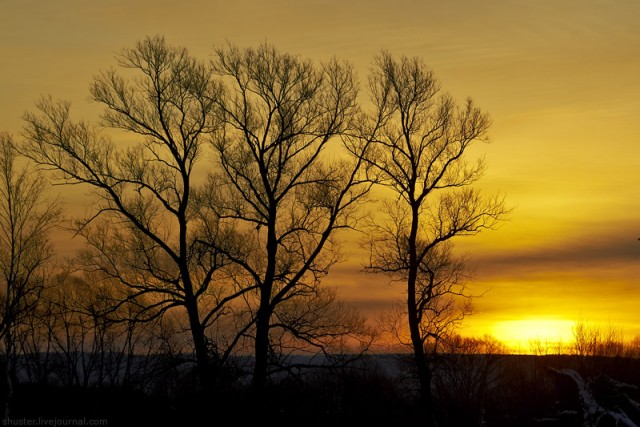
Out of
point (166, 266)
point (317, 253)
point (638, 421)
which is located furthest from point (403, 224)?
point (638, 421)

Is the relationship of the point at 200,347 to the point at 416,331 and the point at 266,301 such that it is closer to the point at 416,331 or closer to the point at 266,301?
the point at 266,301

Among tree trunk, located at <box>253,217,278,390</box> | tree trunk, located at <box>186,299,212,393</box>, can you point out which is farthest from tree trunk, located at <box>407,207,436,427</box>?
tree trunk, located at <box>186,299,212,393</box>

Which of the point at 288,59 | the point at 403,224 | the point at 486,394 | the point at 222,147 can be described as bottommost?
the point at 486,394

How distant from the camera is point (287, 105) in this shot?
35094mm

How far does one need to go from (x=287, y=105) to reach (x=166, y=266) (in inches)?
396

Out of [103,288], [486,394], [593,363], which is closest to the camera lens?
[103,288]

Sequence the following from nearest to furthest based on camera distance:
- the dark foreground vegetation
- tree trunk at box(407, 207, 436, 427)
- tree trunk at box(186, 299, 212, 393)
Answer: the dark foreground vegetation < tree trunk at box(186, 299, 212, 393) < tree trunk at box(407, 207, 436, 427)

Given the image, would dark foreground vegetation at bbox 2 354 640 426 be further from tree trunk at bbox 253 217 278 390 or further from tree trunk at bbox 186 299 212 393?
tree trunk at bbox 253 217 278 390

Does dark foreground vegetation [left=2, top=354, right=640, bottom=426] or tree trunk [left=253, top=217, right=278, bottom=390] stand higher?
tree trunk [left=253, top=217, right=278, bottom=390]

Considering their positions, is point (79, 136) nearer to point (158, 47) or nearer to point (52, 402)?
point (158, 47)

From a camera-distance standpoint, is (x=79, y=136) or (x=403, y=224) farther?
(x=403, y=224)

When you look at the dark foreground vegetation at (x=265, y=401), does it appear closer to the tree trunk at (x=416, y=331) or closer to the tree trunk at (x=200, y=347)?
the tree trunk at (x=200, y=347)

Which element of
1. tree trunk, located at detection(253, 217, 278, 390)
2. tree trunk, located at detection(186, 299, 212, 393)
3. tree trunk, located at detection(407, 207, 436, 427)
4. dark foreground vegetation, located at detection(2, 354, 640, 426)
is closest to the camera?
dark foreground vegetation, located at detection(2, 354, 640, 426)

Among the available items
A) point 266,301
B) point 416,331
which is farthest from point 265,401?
point 416,331
